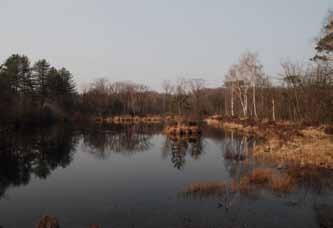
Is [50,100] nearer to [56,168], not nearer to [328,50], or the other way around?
[56,168]

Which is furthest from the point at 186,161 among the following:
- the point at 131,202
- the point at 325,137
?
the point at 325,137

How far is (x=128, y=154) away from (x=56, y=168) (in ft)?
18.8

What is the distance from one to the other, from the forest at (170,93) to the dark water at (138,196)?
A: 11873mm

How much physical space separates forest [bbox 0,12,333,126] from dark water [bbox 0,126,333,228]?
11.9 m

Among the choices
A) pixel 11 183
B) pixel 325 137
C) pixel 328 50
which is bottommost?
pixel 11 183

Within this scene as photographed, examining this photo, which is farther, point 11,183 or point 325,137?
point 325,137

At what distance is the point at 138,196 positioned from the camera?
9484mm

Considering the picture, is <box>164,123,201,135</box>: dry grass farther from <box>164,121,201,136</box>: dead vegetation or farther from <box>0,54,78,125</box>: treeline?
<box>0,54,78,125</box>: treeline

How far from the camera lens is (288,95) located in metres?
36.0

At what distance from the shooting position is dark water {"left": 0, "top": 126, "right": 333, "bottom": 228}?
7133mm

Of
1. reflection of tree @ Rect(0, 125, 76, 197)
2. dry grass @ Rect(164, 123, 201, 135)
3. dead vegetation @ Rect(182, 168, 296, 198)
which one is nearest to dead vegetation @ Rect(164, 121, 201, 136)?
dry grass @ Rect(164, 123, 201, 135)

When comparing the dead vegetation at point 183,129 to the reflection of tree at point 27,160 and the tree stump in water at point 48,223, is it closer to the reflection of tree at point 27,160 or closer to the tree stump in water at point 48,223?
the reflection of tree at point 27,160

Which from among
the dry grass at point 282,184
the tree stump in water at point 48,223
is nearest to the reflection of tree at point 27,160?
the tree stump in water at point 48,223

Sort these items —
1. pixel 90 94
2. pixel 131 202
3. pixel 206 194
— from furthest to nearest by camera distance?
1. pixel 90 94
2. pixel 206 194
3. pixel 131 202
